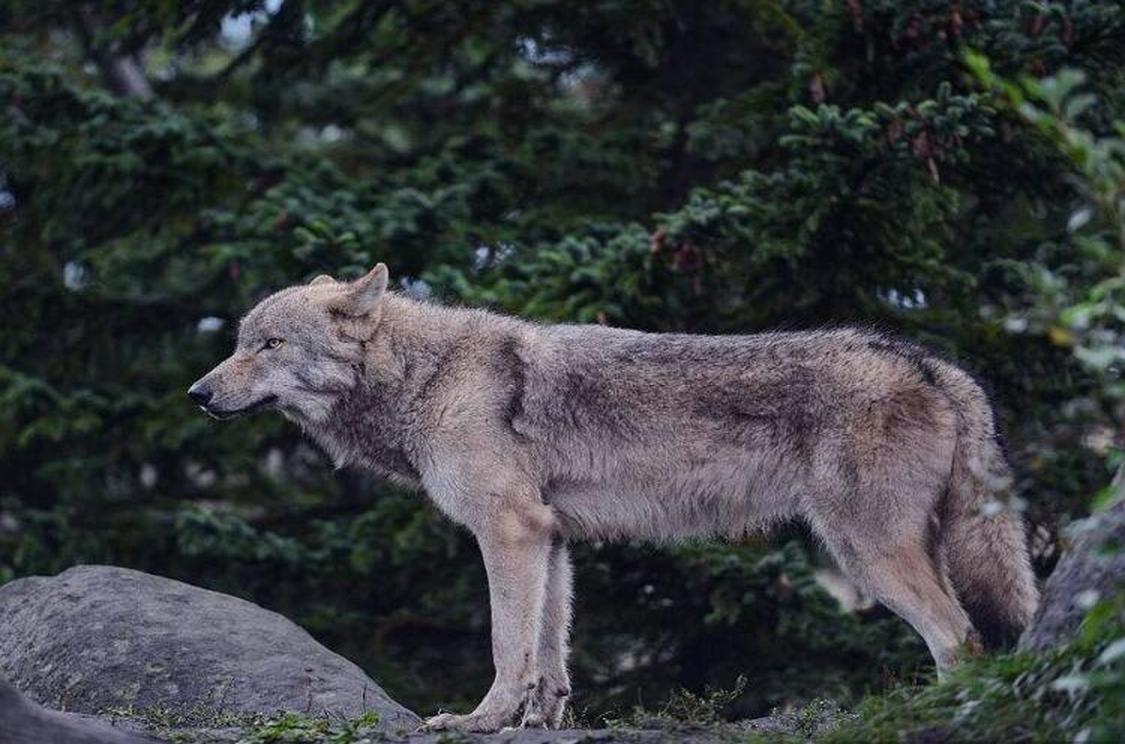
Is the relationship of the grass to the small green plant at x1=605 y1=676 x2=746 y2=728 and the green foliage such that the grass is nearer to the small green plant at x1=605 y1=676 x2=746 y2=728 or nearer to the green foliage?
the small green plant at x1=605 y1=676 x2=746 y2=728

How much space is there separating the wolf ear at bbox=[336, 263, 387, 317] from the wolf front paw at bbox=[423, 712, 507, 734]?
2.07 metres

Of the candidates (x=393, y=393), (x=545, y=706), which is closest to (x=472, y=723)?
(x=545, y=706)

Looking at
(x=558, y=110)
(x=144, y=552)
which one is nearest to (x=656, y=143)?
A: (x=558, y=110)

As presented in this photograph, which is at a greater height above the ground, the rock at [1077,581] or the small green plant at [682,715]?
the rock at [1077,581]

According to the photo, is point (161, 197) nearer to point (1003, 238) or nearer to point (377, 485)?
point (377, 485)

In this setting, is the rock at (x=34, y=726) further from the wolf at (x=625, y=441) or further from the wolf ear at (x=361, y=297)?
the wolf ear at (x=361, y=297)

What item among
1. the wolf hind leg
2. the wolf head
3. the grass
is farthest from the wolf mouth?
the wolf hind leg

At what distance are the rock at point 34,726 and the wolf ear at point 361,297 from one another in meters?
2.93

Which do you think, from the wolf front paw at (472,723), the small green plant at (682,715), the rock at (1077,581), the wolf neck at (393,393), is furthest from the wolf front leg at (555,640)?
the rock at (1077,581)

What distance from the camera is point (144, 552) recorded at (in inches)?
454

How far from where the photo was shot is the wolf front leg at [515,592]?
6966 millimetres

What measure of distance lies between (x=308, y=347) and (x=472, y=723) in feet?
6.77

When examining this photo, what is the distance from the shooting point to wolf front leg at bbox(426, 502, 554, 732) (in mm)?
6966

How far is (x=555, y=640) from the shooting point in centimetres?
745
